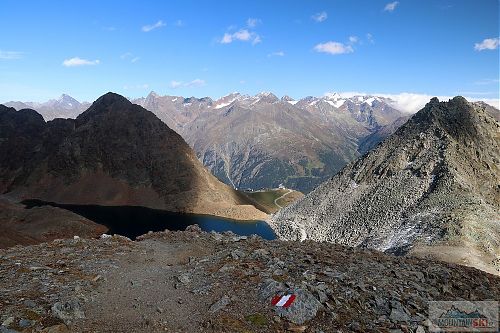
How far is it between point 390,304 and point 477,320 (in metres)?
3.44

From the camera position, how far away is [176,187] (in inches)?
6211

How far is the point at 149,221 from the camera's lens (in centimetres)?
12825

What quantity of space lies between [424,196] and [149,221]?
86.5 metres

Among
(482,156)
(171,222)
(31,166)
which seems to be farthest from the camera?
(31,166)

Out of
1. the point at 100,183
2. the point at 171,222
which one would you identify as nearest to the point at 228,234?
the point at 171,222

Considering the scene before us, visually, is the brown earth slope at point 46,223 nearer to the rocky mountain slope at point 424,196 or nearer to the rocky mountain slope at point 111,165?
the rocky mountain slope at point 424,196

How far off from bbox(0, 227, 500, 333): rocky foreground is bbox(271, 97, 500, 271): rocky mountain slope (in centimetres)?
2841

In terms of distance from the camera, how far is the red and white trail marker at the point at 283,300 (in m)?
17.5

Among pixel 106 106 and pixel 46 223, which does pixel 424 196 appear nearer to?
pixel 46 223

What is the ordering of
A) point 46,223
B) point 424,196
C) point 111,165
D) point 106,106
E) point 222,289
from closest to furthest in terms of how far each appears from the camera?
point 222,289 < point 424,196 < point 46,223 < point 111,165 < point 106,106

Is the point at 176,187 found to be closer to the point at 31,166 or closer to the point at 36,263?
the point at 31,166

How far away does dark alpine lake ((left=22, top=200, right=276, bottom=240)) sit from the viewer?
374 feet

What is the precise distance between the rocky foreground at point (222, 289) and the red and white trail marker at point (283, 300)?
23 cm

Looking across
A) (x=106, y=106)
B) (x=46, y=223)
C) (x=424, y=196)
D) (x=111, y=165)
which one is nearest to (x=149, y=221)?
(x=46, y=223)
